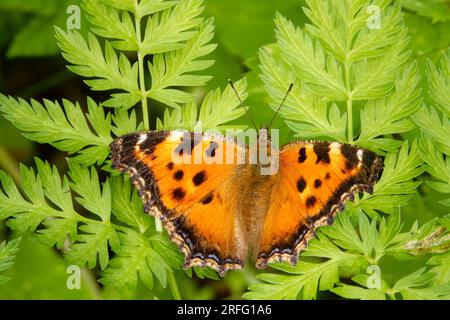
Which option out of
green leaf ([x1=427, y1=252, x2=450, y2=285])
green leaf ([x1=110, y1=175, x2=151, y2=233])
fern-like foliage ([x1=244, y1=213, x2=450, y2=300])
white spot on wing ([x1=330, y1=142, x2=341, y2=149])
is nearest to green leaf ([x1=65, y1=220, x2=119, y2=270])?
green leaf ([x1=110, y1=175, x2=151, y2=233])

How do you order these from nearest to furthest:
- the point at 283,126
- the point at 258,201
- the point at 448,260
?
the point at 448,260
the point at 258,201
the point at 283,126

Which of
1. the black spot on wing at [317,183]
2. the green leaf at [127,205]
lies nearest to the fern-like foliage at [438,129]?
the black spot on wing at [317,183]

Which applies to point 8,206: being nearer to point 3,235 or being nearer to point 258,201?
point 258,201

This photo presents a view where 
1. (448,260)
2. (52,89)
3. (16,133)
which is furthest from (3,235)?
(448,260)

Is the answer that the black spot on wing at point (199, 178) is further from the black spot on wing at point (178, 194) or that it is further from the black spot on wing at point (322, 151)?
the black spot on wing at point (322, 151)

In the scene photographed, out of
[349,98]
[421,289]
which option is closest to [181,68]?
[349,98]

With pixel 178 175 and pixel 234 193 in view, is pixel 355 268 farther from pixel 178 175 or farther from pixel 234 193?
pixel 178 175
